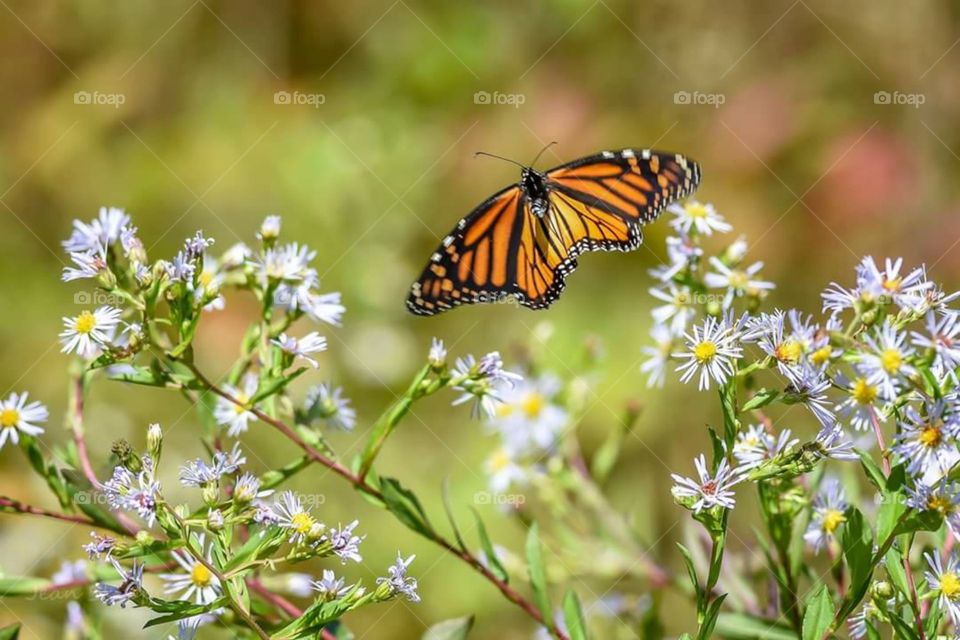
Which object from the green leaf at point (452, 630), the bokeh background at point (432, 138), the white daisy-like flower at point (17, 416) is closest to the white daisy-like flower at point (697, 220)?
the green leaf at point (452, 630)

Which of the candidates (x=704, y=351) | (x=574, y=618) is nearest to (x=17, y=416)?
(x=574, y=618)

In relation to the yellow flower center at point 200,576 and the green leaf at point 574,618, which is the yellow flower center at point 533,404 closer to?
the green leaf at point 574,618

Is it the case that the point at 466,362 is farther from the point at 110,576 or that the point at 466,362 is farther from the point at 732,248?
the point at 110,576

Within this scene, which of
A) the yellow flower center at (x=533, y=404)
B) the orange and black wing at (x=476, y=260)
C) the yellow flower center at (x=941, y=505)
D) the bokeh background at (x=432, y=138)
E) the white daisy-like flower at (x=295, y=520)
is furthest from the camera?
the bokeh background at (x=432, y=138)

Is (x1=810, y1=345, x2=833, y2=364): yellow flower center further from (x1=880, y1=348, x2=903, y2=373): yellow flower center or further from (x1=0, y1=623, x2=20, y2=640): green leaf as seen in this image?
(x1=0, y1=623, x2=20, y2=640): green leaf

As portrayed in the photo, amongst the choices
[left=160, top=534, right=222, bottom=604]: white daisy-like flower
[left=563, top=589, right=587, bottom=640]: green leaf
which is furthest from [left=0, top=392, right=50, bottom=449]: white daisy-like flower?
[left=563, top=589, right=587, bottom=640]: green leaf
